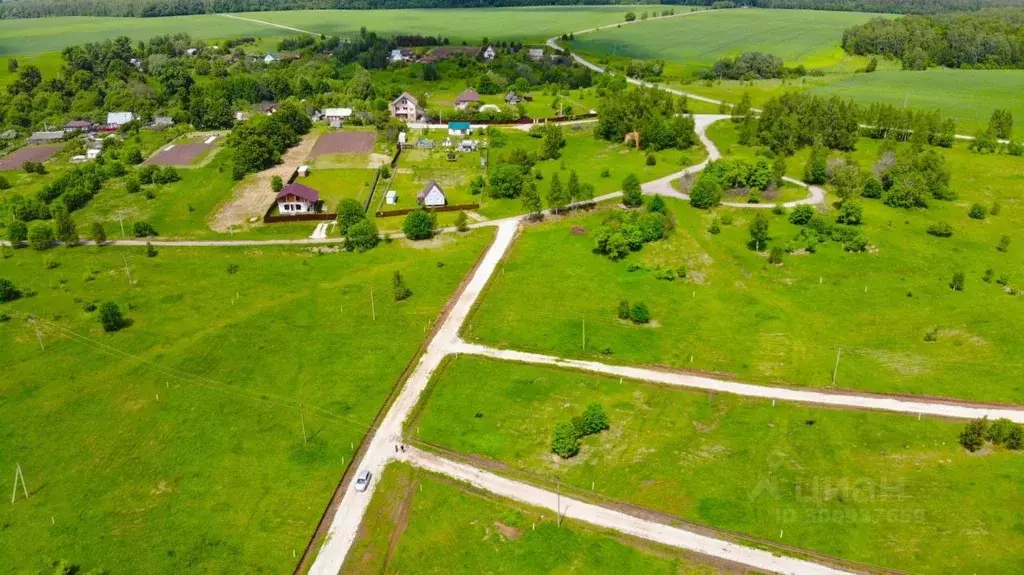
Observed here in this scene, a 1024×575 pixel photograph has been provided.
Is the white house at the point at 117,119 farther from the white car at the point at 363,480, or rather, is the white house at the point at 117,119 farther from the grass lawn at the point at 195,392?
the white car at the point at 363,480

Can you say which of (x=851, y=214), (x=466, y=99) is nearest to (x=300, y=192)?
(x=466, y=99)

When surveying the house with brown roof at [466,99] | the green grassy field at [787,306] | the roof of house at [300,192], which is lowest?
the green grassy field at [787,306]

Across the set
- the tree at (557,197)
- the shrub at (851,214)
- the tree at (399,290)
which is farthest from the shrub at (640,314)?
the shrub at (851,214)

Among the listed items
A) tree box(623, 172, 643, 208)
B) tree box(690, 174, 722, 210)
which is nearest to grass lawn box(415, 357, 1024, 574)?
tree box(623, 172, 643, 208)

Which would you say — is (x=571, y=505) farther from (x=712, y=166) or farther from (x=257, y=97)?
(x=257, y=97)

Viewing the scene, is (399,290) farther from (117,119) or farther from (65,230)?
(117,119)

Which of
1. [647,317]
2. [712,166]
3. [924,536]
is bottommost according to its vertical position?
[924,536]

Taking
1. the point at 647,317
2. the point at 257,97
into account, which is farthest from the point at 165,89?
the point at 647,317
